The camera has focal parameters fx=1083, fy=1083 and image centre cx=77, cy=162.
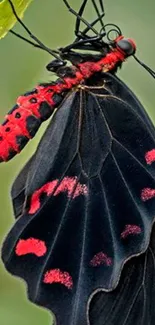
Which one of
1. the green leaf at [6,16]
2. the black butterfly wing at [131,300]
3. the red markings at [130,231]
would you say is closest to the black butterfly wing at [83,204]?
the red markings at [130,231]

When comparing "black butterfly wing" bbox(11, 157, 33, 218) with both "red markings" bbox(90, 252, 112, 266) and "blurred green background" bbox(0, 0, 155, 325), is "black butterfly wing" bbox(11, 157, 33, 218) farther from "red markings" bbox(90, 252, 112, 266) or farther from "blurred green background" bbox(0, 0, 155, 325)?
"blurred green background" bbox(0, 0, 155, 325)

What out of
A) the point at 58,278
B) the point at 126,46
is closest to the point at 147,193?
the point at 58,278

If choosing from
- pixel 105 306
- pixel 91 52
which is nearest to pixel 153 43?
pixel 91 52

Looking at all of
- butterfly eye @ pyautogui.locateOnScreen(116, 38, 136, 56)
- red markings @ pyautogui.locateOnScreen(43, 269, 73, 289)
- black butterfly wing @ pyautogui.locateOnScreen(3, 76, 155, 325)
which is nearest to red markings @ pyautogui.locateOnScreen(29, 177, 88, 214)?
black butterfly wing @ pyautogui.locateOnScreen(3, 76, 155, 325)

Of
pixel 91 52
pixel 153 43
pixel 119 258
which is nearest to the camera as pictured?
Result: pixel 119 258

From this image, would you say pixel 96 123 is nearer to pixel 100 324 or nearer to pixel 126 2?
pixel 100 324

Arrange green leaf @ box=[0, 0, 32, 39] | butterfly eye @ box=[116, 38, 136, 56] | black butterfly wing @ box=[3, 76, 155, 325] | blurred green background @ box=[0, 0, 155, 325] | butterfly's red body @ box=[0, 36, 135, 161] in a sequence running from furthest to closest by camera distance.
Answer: blurred green background @ box=[0, 0, 155, 325]
butterfly eye @ box=[116, 38, 136, 56]
butterfly's red body @ box=[0, 36, 135, 161]
black butterfly wing @ box=[3, 76, 155, 325]
green leaf @ box=[0, 0, 32, 39]

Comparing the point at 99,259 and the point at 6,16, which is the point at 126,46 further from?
the point at 99,259

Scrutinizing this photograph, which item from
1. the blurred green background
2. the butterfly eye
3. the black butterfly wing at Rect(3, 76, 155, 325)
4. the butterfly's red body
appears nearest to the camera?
the black butterfly wing at Rect(3, 76, 155, 325)
